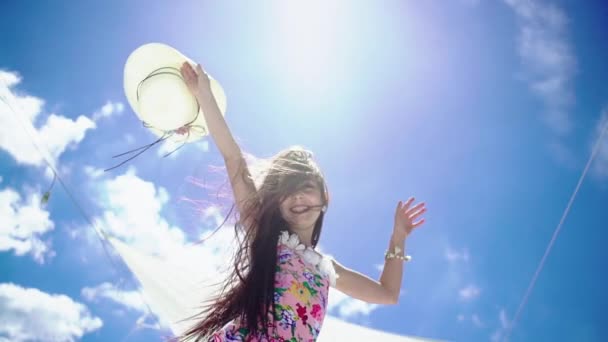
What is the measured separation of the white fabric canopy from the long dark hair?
1.98m

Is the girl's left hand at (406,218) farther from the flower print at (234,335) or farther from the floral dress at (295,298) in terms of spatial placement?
the flower print at (234,335)

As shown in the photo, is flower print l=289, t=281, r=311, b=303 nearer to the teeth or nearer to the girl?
the girl

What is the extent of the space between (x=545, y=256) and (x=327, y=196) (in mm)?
2143

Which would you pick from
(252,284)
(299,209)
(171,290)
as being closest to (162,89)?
(299,209)

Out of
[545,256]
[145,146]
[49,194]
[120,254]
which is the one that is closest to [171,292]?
[120,254]

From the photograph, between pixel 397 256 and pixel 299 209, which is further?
pixel 397 256

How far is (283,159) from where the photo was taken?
3.79ft

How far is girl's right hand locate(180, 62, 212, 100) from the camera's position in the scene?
47.5 inches

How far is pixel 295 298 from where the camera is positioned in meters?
0.95

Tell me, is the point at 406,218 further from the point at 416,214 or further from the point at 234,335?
the point at 234,335

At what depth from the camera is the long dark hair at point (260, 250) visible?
3.04 ft

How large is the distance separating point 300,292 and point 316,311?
5 cm

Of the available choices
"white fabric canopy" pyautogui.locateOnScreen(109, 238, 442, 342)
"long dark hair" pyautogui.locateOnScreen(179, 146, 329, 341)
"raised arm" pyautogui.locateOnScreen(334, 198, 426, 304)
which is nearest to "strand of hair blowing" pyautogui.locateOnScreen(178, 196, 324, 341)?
"long dark hair" pyautogui.locateOnScreen(179, 146, 329, 341)

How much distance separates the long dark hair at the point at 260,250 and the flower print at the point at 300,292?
0.05m
